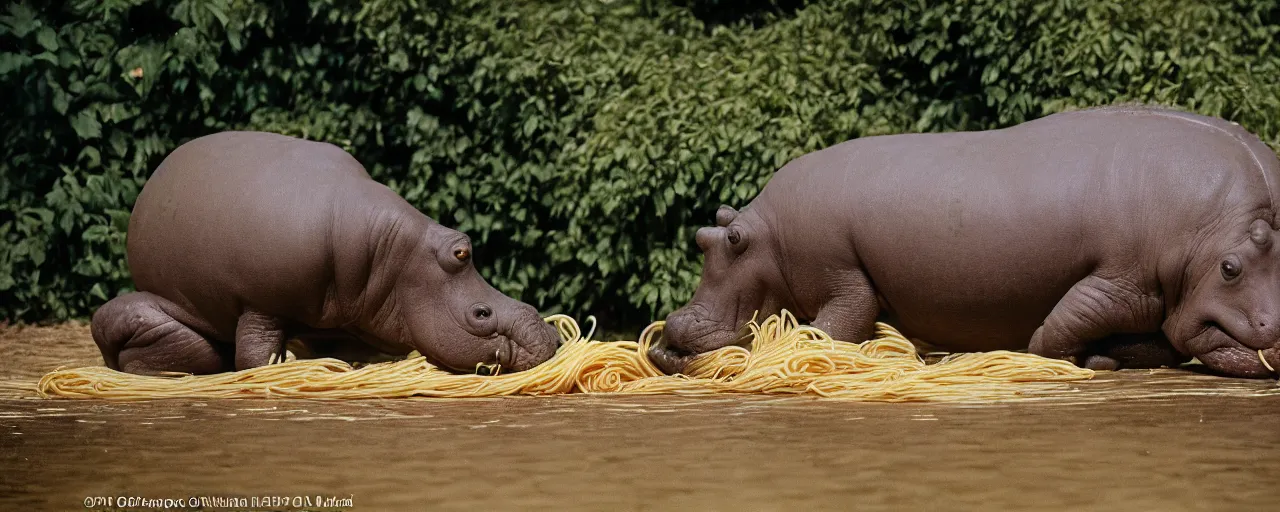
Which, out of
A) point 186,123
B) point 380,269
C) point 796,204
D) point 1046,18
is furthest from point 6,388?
point 1046,18

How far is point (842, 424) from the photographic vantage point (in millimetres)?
4078

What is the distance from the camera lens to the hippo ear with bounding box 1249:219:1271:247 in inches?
181

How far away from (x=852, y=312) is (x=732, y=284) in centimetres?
52

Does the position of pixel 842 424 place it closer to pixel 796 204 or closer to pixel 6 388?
pixel 796 204

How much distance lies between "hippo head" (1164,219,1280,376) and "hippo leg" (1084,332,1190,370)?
26 cm

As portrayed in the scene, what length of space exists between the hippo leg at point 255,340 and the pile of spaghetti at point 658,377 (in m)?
0.08

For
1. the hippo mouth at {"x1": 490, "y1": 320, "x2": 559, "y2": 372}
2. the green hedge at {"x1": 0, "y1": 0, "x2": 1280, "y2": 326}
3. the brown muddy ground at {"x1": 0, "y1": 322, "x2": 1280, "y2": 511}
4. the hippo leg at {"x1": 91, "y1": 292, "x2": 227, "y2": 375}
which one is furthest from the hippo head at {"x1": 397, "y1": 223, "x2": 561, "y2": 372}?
the green hedge at {"x1": 0, "y1": 0, "x2": 1280, "y2": 326}

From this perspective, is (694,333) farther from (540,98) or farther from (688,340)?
(540,98)

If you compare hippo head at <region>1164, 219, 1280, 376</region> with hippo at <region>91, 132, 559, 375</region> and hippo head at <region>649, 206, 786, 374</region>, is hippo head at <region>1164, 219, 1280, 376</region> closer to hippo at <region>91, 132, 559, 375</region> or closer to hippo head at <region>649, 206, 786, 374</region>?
hippo head at <region>649, 206, 786, 374</region>

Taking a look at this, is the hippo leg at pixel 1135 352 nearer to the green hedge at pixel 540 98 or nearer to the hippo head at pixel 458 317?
the green hedge at pixel 540 98

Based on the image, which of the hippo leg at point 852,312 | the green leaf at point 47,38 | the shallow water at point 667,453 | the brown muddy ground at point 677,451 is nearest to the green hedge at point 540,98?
the green leaf at point 47,38

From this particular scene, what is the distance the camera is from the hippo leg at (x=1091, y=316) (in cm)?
481

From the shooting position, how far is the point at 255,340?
17.0 ft

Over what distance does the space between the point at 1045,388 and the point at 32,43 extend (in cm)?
559
